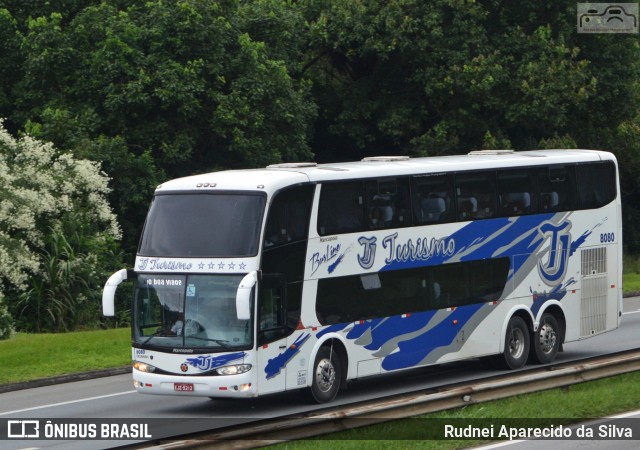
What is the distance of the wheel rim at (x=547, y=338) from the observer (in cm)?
2289

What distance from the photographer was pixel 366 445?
547 inches

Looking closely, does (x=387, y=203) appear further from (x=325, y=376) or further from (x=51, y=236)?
(x=51, y=236)

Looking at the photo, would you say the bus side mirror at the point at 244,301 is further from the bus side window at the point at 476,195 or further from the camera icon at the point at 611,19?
the camera icon at the point at 611,19

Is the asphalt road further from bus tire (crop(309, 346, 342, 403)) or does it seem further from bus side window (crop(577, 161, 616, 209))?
bus side window (crop(577, 161, 616, 209))

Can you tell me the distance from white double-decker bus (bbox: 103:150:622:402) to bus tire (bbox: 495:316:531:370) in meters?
0.03

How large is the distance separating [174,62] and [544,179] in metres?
14.7

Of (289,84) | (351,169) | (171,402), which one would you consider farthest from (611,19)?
(171,402)

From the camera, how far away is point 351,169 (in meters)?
19.8

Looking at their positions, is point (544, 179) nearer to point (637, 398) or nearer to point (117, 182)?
point (637, 398)

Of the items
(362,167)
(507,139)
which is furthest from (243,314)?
(507,139)

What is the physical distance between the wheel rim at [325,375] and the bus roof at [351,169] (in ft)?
9.24

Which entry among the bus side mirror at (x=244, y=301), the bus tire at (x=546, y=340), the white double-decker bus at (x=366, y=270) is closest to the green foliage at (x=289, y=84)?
the white double-decker bus at (x=366, y=270)

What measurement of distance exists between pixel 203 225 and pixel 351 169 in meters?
2.94

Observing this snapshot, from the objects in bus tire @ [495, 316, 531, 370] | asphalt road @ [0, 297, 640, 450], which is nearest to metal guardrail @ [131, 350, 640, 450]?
asphalt road @ [0, 297, 640, 450]
